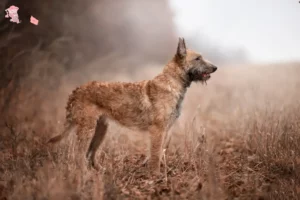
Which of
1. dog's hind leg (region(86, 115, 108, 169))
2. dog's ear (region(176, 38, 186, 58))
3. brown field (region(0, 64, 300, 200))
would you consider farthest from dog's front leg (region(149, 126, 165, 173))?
dog's ear (region(176, 38, 186, 58))

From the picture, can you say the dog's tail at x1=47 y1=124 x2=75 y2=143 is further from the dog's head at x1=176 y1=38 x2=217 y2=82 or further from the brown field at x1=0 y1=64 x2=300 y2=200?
the dog's head at x1=176 y1=38 x2=217 y2=82

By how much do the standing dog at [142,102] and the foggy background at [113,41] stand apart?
8.6 inches

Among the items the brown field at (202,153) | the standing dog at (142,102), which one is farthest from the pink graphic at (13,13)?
the standing dog at (142,102)

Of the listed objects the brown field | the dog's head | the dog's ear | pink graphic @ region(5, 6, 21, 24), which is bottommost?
the brown field

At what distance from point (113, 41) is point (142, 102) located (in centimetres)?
89

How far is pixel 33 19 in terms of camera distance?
5.81 m

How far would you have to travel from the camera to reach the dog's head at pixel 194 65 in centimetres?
512

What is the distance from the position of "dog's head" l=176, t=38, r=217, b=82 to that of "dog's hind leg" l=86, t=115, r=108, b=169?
39.8 inches

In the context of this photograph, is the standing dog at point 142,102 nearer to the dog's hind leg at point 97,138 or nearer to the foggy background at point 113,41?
the dog's hind leg at point 97,138

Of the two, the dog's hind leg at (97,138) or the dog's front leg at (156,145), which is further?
the dog's hind leg at (97,138)

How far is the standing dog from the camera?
5027 mm

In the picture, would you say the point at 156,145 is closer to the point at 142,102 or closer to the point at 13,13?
the point at 142,102

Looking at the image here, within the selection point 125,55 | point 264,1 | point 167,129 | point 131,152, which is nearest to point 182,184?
point 167,129

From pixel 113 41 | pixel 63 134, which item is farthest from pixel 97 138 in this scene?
pixel 113 41
